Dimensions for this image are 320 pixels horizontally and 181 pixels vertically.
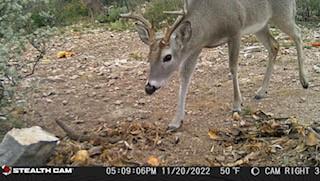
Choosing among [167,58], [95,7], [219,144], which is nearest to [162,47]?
[167,58]

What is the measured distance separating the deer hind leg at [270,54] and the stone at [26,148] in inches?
118

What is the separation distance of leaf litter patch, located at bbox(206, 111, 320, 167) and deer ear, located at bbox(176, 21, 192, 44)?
3.30 ft

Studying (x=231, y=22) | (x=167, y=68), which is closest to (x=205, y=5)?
(x=231, y=22)

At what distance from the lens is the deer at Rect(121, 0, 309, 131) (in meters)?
6.18

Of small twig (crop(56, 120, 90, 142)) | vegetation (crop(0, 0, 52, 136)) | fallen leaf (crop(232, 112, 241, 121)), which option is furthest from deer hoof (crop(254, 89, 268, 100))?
vegetation (crop(0, 0, 52, 136))

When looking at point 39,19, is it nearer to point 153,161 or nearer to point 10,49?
point 10,49

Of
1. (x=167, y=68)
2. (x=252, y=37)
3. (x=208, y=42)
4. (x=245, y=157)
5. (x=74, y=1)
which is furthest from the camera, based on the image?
(x=74, y=1)

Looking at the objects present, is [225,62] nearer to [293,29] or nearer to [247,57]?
[247,57]

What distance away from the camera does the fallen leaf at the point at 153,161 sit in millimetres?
5512

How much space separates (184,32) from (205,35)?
453 mm

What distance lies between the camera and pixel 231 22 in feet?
22.4

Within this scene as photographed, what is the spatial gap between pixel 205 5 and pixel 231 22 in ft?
1.16

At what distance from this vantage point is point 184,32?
631 centimetres

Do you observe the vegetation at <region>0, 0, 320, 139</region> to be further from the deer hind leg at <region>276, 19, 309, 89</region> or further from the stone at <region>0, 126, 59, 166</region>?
the deer hind leg at <region>276, 19, 309, 89</region>
